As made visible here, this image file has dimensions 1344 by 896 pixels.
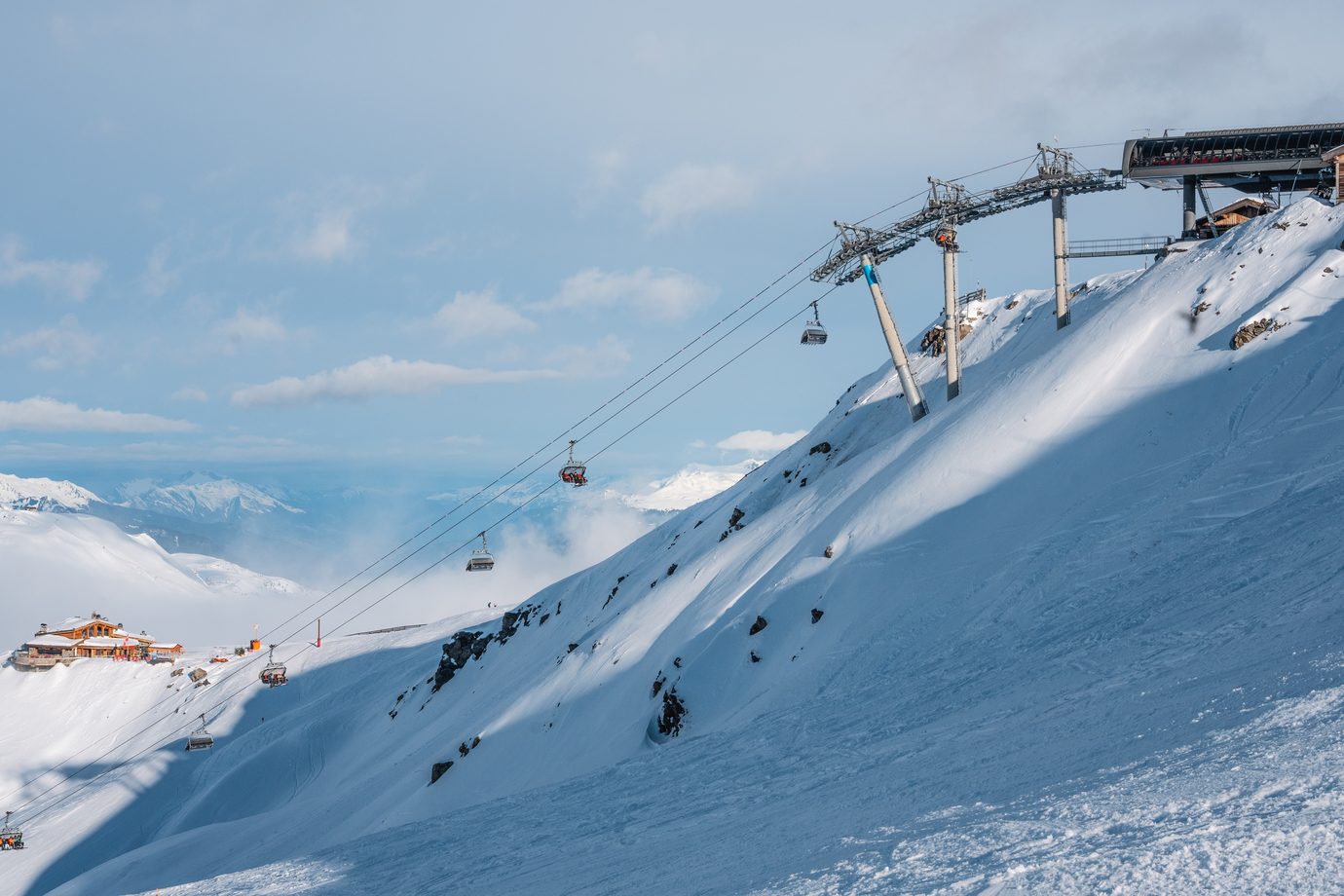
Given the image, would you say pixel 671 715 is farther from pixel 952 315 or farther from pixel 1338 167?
pixel 1338 167

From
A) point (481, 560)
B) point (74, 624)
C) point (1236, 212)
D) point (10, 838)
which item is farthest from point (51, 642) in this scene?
point (1236, 212)

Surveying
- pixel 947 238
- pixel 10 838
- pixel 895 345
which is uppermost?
pixel 947 238

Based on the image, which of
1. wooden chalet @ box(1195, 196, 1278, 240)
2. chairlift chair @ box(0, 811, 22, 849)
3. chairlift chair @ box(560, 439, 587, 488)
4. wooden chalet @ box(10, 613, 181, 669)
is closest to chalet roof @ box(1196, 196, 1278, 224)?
wooden chalet @ box(1195, 196, 1278, 240)

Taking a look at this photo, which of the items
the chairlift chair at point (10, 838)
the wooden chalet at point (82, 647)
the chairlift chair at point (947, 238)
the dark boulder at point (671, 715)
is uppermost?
the wooden chalet at point (82, 647)

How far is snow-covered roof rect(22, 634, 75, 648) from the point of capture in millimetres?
106188

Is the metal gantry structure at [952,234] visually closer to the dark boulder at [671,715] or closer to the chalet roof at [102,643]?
the dark boulder at [671,715]

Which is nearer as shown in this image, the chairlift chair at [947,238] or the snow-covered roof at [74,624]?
the chairlift chair at [947,238]

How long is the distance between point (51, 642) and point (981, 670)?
343 ft

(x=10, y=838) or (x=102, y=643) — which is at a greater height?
(x=102, y=643)

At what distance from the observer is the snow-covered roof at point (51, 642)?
106 m

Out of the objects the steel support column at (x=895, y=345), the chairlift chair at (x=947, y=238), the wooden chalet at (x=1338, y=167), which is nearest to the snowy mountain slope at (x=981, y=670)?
the steel support column at (x=895, y=345)

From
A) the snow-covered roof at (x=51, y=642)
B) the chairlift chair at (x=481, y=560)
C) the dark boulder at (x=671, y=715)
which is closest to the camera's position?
the dark boulder at (x=671, y=715)

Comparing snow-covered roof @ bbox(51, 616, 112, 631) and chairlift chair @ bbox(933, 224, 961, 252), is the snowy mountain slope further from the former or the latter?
snow-covered roof @ bbox(51, 616, 112, 631)

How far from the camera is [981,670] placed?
25469 millimetres
